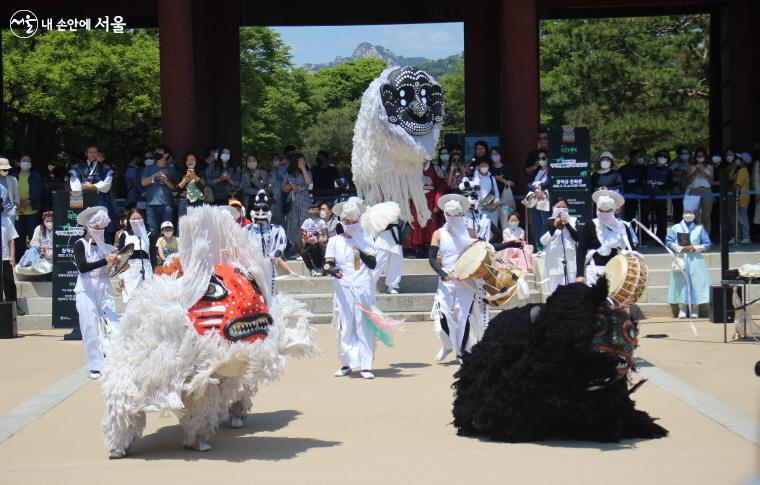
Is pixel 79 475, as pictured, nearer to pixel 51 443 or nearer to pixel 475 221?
pixel 51 443

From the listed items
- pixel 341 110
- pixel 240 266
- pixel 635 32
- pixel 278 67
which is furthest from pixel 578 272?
pixel 341 110

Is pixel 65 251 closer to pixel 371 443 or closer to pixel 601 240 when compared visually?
pixel 601 240

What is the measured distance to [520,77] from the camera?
859 inches

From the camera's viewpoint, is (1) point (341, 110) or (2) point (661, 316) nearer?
(2) point (661, 316)

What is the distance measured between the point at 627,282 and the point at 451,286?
8.92 ft

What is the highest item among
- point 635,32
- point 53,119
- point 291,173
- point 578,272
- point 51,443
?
point 635,32

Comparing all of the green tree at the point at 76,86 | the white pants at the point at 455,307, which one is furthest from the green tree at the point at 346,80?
the white pants at the point at 455,307

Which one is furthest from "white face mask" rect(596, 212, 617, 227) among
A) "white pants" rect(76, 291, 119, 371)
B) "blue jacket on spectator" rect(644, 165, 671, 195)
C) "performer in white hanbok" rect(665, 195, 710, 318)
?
"blue jacket on spectator" rect(644, 165, 671, 195)

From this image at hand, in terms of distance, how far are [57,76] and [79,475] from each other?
2631cm

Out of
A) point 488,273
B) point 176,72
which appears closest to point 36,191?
point 176,72

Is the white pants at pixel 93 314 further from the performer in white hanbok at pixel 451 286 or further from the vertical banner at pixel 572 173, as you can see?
the vertical banner at pixel 572 173

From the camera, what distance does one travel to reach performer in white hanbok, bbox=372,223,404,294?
16.6 metres

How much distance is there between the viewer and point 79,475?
26.3 ft

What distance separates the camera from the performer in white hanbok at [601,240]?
1247 cm
